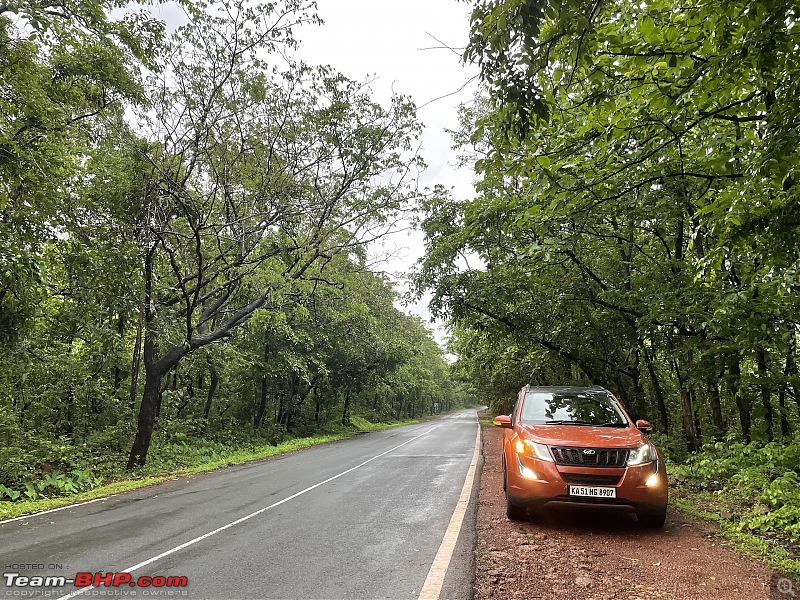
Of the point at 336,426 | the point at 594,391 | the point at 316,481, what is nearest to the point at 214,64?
the point at 316,481

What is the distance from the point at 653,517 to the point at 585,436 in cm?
112

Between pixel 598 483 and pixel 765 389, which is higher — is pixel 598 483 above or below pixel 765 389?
below

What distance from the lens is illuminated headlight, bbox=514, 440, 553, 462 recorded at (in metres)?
5.67

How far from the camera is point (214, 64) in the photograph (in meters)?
11.6

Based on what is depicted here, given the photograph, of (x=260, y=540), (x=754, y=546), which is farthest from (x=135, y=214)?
(x=754, y=546)

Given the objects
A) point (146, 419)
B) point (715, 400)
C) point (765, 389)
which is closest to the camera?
point (765, 389)

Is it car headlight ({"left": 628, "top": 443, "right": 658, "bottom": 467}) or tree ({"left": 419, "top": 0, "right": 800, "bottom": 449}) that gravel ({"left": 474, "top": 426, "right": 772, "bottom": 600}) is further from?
tree ({"left": 419, "top": 0, "right": 800, "bottom": 449})

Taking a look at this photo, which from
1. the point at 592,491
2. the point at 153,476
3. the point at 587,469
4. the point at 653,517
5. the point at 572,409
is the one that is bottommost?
the point at 153,476

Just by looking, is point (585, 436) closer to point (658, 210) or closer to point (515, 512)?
point (515, 512)

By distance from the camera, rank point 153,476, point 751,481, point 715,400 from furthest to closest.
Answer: point 153,476 < point 715,400 < point 751,481

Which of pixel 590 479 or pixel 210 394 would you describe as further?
pixel 210 394

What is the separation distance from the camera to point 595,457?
5496 millimetres

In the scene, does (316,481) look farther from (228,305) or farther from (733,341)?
(228,305)

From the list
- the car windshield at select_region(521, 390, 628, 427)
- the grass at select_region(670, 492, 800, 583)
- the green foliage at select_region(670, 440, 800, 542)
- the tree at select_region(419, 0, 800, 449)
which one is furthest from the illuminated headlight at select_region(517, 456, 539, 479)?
the tree at select_region(419, 0, 800, 449)
